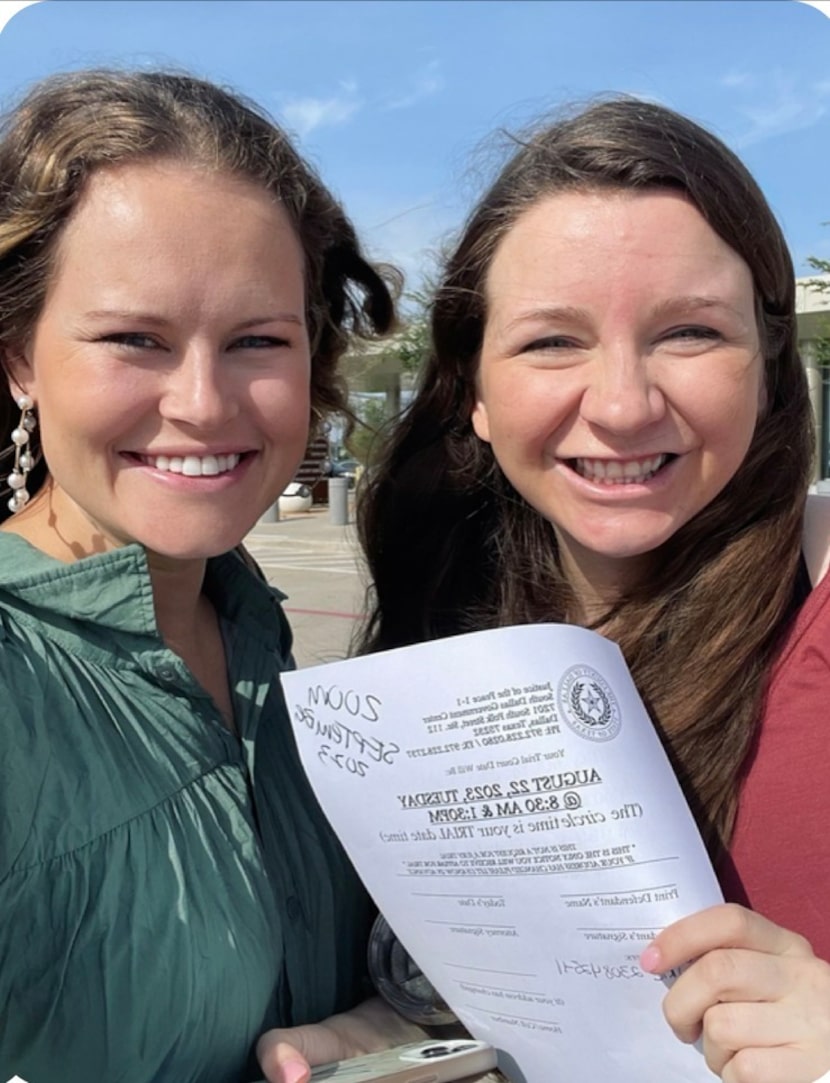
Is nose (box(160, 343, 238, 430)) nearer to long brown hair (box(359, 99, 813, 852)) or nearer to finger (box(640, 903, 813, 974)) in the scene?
long brown hair (box(359, 99, 813, 852))

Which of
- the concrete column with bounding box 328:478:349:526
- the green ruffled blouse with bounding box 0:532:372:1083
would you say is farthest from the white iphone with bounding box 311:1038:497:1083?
the concrete column with bounding box 328:478:349:526

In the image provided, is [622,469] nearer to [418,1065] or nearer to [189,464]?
[189,464]

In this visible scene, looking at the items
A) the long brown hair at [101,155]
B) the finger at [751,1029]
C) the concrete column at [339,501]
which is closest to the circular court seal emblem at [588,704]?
the finger at [751,1029]

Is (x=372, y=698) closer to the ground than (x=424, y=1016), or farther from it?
farther from it

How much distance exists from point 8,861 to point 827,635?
1.26m

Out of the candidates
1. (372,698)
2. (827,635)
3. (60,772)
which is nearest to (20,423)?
(60,772)

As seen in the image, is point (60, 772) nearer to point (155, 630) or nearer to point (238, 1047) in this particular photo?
point (155, 630)

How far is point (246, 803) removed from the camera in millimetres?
1643

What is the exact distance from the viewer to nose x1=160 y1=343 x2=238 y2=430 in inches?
62.4

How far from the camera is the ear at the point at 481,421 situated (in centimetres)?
212

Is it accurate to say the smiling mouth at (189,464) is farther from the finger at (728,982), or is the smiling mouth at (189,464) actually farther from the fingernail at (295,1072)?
the finger at (728,982)

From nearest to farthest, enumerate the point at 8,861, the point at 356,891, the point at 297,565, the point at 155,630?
the point at 8,861, the point at 155,630, the point at 356,891, the point at 297,565

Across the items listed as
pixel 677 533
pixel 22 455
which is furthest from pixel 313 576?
pixel 22 455

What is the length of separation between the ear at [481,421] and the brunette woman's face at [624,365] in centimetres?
18
